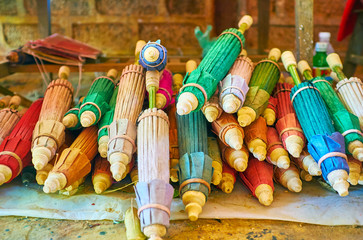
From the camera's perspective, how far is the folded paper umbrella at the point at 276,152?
1650 millimetres

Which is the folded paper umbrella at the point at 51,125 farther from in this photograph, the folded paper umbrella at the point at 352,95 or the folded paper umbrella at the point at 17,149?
the folded paper umbrella at the point at 352,95

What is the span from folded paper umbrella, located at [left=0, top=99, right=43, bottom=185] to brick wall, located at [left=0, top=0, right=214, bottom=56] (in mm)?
2827

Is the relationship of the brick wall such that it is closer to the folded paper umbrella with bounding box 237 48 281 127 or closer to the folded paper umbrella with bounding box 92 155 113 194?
the folded paper umbrella with bounding box 237 48 281 127

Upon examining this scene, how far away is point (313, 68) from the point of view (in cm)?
254

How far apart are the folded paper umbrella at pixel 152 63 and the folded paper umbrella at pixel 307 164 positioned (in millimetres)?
760

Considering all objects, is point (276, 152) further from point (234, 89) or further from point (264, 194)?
point (234, 89)

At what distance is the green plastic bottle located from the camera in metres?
2.49

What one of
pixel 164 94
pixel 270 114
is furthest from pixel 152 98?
pixel 270 114

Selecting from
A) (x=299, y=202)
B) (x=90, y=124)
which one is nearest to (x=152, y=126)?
(x=90, y=124)

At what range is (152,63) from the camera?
1.77 metres

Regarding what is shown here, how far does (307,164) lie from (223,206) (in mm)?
443

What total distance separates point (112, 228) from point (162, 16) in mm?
3681

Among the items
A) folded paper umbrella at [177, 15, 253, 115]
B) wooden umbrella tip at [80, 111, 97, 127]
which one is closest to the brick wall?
folded paper umbrella at [177, 15, 253, 115]

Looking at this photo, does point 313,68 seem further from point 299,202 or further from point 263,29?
point 263,29
